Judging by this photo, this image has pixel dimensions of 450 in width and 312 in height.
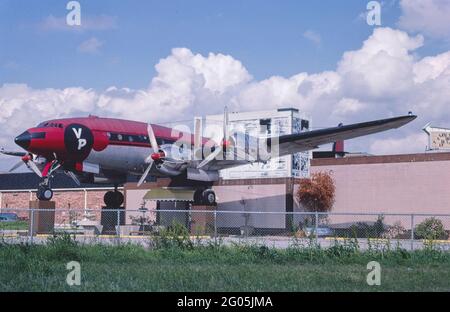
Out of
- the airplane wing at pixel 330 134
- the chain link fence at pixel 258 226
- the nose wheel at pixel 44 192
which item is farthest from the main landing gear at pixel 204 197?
the nose wheel at pixel 44 192

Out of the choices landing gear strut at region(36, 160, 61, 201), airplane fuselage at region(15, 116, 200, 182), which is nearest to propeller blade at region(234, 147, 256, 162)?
airplane fuselage at region(15, 116, 200, 182)

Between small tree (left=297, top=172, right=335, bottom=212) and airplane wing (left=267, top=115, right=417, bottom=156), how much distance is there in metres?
2.06

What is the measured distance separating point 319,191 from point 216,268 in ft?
79.8

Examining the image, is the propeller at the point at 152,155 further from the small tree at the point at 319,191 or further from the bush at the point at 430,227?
the bush at the point at 430,227

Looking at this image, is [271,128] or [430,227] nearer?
[430,227]

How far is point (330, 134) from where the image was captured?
3653 centimetres

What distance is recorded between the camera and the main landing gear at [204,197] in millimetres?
35625

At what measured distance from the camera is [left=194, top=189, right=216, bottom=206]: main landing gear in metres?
35.6

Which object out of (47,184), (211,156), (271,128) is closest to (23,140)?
(47,184)

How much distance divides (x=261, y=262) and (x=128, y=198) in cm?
3183

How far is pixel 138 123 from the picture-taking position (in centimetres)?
3594

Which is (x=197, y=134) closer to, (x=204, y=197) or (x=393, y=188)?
(x=204, y=197)

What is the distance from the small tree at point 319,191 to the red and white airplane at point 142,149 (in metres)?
2.08
